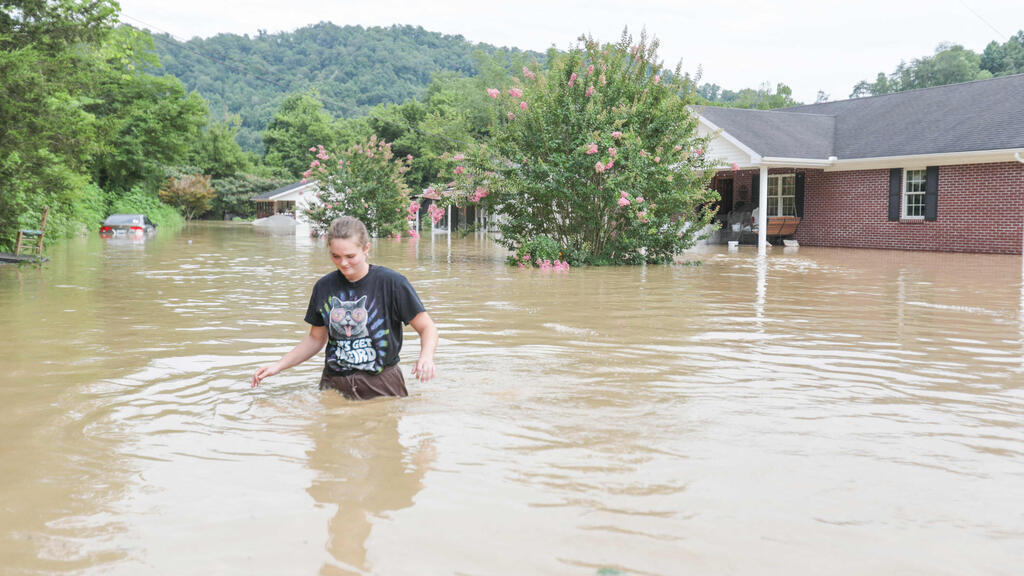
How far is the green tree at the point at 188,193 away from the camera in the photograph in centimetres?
8400

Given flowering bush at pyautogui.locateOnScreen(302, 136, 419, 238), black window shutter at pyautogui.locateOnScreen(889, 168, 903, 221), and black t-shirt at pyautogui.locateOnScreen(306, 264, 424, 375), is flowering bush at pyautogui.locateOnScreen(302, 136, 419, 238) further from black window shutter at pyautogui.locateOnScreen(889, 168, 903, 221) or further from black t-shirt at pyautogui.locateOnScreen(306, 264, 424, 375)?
black t-shirt at pyautogui.locateOnScreen(306, 264, 424, 375)

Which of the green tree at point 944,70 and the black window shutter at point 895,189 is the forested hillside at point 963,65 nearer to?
the green tree at point 944,70

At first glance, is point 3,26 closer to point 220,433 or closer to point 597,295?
point 597,295

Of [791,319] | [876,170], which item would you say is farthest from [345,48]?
[791,319]

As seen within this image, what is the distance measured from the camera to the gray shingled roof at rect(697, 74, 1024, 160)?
24.0m

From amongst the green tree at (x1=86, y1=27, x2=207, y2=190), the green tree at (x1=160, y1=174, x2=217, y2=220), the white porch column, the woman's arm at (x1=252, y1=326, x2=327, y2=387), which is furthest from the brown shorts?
the green tree at (x1=160, y1=174, x2=217, y2=220)

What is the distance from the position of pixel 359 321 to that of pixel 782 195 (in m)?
26.2

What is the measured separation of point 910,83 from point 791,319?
7183cm

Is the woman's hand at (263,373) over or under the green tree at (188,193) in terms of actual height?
under

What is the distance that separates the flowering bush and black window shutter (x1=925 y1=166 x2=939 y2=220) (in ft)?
63.6

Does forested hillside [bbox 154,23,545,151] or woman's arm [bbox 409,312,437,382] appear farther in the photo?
forested hillside [bbox 154,23,545,151]

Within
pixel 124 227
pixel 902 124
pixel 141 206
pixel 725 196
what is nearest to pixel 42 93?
pixel 902 124

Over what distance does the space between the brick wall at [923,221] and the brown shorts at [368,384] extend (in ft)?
72.3

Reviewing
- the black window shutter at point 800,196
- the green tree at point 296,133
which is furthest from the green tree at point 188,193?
the black window shutter at point 800,196
